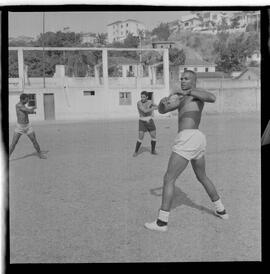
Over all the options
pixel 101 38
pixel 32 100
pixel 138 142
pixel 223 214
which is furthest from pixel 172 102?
pixel 32 100

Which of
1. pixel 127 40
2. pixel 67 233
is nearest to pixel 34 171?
pixel 67 233

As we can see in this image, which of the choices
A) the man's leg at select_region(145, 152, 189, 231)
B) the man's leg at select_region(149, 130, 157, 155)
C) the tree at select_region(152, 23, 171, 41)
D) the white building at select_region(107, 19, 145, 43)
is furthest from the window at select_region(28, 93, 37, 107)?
the man's leg at select_region(145, 152, 189, 231)

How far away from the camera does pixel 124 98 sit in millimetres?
5590

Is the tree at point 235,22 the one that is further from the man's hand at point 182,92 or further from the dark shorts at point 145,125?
the dark shorts at point 145,125

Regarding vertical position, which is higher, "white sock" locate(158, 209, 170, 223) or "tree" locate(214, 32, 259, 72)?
"tree" locate(214, 32, 259, 72)

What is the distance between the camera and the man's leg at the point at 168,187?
17.9 ft

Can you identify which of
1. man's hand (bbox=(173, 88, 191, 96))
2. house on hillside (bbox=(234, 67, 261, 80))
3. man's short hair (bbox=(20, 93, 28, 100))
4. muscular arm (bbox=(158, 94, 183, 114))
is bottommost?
muscular arm (bbox=(158, 94, 183, 114))

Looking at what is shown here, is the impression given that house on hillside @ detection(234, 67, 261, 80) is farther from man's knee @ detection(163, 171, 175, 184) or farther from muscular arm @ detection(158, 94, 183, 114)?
man's knee @ detection(163, 171, 175, 184)

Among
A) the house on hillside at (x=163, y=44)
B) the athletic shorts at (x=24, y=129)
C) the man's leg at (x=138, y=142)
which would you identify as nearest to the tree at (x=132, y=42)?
the house on hillside at (x=163, y=44)

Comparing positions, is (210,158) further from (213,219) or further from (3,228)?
(3,228)

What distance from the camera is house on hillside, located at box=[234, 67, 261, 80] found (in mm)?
5500

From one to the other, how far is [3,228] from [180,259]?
5.23ft

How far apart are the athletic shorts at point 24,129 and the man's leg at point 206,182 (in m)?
1.49

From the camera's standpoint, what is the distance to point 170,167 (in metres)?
5.49
